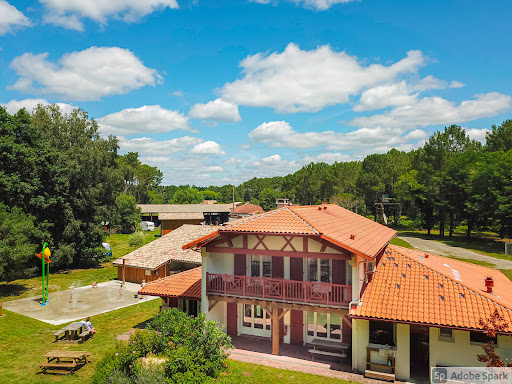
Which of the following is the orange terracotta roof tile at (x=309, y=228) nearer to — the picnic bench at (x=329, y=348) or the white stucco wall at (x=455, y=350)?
the white stucco wall at (x=455, y=350)

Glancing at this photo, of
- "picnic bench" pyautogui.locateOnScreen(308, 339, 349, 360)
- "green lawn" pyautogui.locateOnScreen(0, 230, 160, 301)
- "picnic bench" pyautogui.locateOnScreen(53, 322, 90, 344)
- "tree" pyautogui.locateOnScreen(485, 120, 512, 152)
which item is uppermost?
"tree" pyautogui.locateOnScreen(485, 120, 512, 152)

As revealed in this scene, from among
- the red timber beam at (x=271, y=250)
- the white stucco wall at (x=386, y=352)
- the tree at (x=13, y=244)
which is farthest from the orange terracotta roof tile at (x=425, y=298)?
the tree at (x=13, y=244)

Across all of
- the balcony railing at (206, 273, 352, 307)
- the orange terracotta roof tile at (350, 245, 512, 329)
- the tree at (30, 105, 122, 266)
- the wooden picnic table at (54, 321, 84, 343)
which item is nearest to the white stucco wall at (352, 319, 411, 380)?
the orange terracotta roof tile at (350, 245, 512, 329)

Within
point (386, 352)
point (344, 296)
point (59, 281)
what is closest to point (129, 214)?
point (59, 281)

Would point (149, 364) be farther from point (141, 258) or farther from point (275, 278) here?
point (141, 258)

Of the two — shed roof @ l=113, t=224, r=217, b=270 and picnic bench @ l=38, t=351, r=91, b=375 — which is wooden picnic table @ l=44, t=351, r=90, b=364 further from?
shed roof @ l=113, t=224, r=217, b=270

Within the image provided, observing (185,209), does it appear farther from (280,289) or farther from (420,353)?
(420,353)
